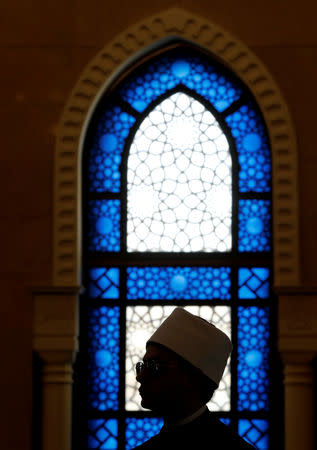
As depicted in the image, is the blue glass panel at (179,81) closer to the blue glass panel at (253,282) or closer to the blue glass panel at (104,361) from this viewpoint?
the blue glass panel at (253,282)

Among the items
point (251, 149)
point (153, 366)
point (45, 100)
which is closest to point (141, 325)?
point (251, 149)

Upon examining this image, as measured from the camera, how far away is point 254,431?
5.66 metres

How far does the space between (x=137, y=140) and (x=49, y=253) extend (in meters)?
0.79

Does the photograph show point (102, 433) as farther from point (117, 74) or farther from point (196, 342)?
point (196, 342)

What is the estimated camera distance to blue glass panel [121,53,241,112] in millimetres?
5949

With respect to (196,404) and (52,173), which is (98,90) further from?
(196,404)

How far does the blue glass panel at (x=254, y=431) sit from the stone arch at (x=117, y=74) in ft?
2.45

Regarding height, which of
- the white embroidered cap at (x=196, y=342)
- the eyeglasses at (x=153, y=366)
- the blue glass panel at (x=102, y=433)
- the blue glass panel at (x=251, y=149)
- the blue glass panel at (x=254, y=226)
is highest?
the blue glass panel at (x=251, y=149)

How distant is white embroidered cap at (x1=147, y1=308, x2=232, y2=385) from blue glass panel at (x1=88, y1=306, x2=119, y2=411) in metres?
2.78

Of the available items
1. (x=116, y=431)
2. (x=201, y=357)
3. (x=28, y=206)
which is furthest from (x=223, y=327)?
(x=201, y=357)

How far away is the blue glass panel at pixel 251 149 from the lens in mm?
5844

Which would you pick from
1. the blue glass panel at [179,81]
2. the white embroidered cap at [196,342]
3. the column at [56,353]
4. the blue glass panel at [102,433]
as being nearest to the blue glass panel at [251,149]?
the blue glass panel at [179,81]

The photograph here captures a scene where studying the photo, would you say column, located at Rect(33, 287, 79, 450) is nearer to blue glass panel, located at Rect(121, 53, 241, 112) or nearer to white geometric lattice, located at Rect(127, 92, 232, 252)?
white geometric lattice, located at Rect(127, 92, 232, 252)

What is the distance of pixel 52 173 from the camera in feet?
19.0
